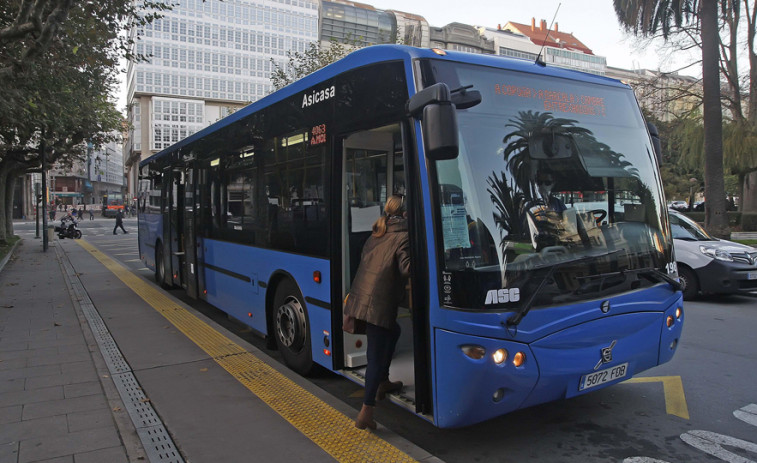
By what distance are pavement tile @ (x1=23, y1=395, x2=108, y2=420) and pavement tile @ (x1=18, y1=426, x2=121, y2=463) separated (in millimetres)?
513

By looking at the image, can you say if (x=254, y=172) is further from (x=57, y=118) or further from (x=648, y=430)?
(x=57, y=118)

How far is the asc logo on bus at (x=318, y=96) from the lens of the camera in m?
4.57

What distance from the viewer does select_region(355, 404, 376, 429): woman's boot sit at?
3.84m

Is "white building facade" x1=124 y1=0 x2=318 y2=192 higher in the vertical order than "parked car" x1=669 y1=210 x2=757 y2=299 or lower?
higher

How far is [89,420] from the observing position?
411 cm

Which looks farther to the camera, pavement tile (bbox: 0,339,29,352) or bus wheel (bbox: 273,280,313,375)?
pavement tile (bbox: 0,339,29,352)

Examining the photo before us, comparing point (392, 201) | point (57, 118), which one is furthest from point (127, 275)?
point (392, 201)

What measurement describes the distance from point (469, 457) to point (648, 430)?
1.49m

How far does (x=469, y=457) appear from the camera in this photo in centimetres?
362

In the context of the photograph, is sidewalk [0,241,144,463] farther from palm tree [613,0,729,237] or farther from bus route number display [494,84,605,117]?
palm tree [613,0,729,237]

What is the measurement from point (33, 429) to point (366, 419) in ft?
8.45

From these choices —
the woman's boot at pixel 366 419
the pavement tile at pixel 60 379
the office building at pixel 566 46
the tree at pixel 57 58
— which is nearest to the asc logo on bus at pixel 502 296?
the woman's boot at pixel 366 419

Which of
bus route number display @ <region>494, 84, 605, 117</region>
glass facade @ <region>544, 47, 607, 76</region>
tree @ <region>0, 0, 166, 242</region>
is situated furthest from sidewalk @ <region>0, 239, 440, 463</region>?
glass facade @ <region>544, 47, 607, 76</region>

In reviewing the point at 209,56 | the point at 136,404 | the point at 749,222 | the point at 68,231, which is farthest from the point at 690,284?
the point at 209,56
